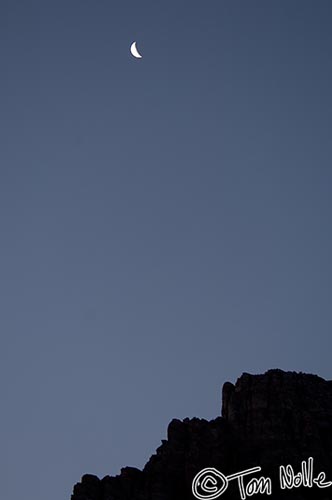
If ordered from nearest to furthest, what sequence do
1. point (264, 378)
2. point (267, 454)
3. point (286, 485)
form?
point (286, 485), point (267, 454), point (264, 378)

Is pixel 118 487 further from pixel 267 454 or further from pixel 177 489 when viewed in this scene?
pixel 267 454

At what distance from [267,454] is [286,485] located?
10043 millimetres

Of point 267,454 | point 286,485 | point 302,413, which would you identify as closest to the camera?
point 286,485

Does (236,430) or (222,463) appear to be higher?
(236,430)

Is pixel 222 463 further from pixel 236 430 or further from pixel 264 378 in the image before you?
pixel 264 378

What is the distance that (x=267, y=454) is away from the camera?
104 meters

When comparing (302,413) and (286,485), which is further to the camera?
(302,413)

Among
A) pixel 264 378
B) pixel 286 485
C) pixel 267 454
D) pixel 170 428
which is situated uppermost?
pixel 264 378

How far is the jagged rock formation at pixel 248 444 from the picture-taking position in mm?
103000

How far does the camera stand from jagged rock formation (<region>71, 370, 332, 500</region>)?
103000mm

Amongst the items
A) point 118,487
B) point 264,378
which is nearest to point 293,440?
point 264,378

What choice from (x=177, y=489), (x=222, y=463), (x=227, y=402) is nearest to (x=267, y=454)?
(x=222, y=463)

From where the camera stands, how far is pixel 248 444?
111312 millimetres

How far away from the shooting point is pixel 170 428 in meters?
116
